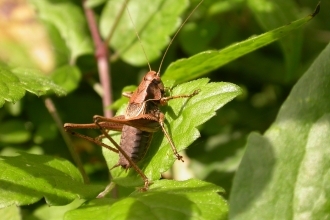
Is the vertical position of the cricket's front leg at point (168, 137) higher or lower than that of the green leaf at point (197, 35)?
lower

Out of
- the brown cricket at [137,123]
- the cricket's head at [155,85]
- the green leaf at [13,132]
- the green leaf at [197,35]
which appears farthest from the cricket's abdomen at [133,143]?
the green leaf at [197,35]

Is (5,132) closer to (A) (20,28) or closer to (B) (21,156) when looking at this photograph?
(A) (20,28)

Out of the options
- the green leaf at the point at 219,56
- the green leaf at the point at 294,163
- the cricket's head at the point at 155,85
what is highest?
the green leaf at the point at 219,56

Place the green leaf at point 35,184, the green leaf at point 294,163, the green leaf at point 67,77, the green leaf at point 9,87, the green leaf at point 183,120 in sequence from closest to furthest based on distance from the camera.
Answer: the green leaf at point 294,163 → the green leaf at point 35,184 → the green leaf at point 183,120 → the green leaf at point 9,87 → the green leaf at point 67,77

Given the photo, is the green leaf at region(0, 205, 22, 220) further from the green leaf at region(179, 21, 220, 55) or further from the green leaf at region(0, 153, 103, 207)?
the green leaf at region(179, 21, 220, 55)

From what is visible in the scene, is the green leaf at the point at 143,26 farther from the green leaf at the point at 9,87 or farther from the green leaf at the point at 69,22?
the green leaf at the point at 9,87

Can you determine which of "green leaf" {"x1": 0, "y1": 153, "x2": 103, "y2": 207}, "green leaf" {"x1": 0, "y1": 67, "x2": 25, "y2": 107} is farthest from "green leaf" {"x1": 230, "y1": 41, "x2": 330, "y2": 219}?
"green leaf" {"x1": 0, "y1": 67, "x2": 25, "y2": 107}
